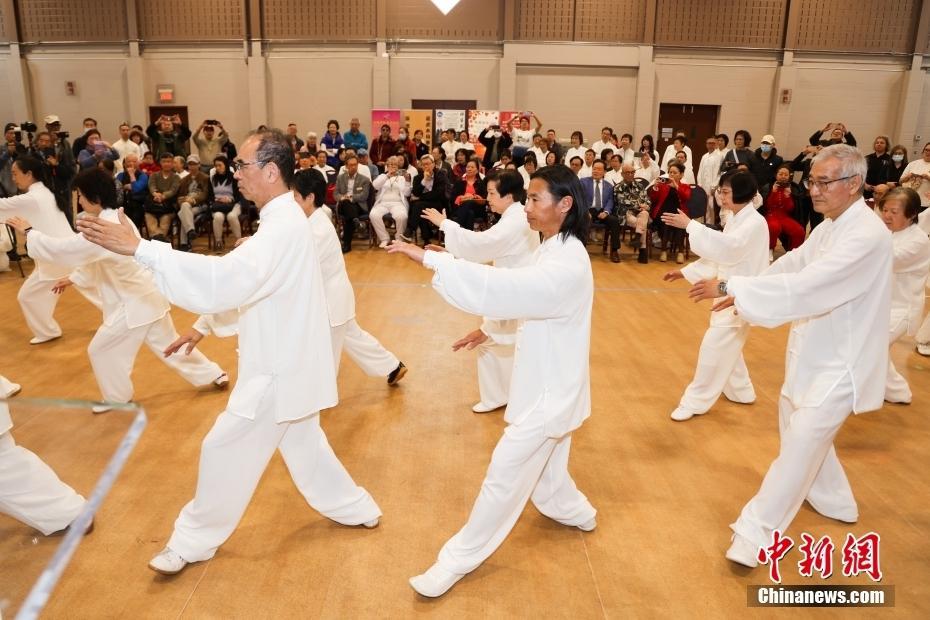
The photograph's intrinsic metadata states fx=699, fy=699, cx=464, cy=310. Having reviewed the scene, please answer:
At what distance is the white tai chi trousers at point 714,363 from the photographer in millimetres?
4230

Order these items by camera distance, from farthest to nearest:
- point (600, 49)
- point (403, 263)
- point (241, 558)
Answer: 1. point (600, 49)
2. point (403, 263)
3. point (241, 558)

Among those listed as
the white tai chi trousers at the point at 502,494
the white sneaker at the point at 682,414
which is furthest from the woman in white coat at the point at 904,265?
the white tai chi trousers at the point at 502,494

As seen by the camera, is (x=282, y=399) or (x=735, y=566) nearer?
(x=282, y=399)

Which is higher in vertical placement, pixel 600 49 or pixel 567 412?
pixel 600 49

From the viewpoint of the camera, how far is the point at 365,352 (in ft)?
14.5

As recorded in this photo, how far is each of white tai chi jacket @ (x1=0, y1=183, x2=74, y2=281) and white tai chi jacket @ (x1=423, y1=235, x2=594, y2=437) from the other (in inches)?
153

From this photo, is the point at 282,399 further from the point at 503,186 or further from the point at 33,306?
the point at 33,306

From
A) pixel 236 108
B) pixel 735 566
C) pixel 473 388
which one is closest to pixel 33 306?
pixel 473 388

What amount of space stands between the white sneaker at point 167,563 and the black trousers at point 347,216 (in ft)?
23.4

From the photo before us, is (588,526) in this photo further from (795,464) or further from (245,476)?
(245,476)

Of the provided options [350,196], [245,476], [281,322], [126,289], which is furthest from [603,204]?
[245,476]

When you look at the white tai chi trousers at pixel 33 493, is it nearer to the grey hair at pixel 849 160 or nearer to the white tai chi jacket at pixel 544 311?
the white tai chi jacket at pixel 544 311

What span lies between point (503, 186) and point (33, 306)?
3.89 metres

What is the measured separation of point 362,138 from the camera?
12516mm
